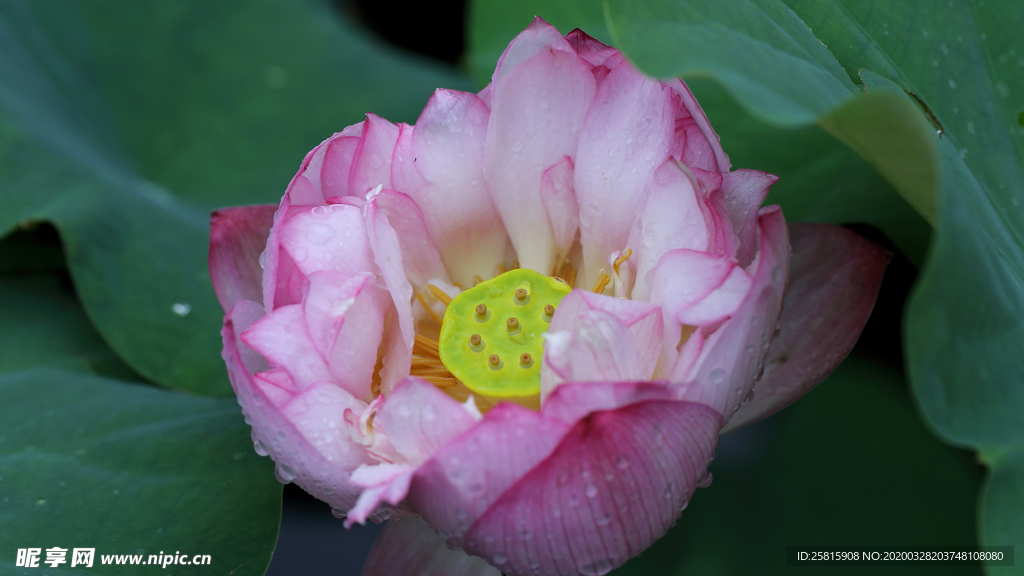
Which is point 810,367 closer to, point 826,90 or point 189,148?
point 826,90

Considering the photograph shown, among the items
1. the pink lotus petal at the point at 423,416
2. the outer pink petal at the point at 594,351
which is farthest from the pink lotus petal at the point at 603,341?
the pink lotus petal at the point at 423,416

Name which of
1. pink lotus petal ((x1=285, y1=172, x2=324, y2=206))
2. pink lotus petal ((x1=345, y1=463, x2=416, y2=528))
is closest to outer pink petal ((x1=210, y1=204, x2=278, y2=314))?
pink lotus petal ((x1=285, y1=172, x2=324, y2=206))

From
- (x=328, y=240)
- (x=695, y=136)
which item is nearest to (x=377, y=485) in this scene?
(x=328, y=240)

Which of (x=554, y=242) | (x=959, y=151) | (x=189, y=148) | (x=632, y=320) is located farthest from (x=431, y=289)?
(x=189, y=148)

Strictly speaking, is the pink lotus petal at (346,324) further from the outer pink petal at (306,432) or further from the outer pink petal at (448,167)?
the outer pink petal at (448,167)

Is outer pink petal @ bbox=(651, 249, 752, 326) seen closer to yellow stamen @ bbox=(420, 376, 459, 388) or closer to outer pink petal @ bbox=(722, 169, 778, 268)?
outer pink petal @ bbox=(722, 169, 778, 268)

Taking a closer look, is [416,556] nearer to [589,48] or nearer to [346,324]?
[346,324]
